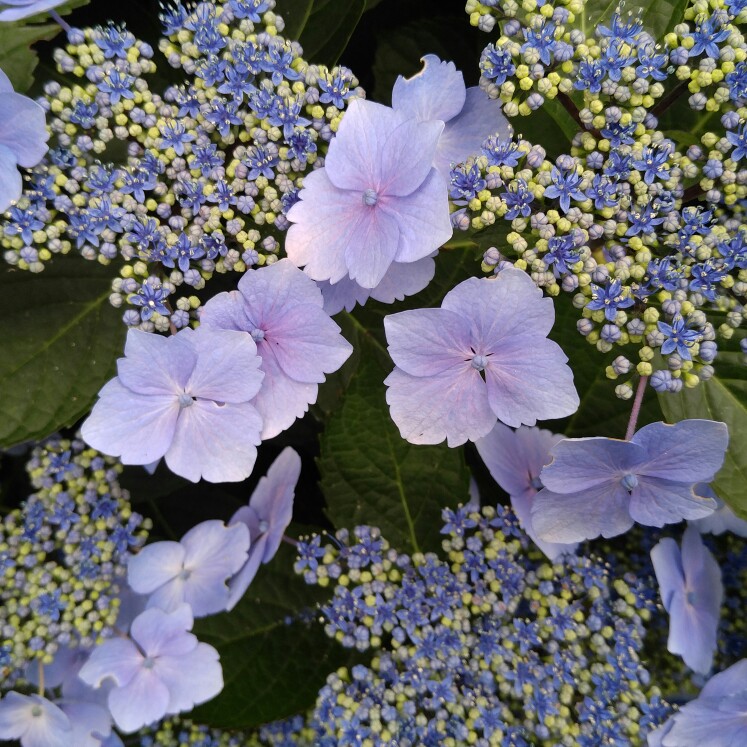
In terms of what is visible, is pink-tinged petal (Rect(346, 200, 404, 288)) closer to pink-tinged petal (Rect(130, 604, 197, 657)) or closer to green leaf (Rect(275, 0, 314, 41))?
A: green leaf (Rect(275, 0, 314, 41))

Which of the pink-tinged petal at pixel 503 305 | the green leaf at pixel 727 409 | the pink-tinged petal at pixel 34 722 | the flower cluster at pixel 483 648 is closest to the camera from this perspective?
the pink-tinged petal at pixel 503 305

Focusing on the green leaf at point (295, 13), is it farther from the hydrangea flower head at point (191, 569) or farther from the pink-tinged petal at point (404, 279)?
the hydrangea flower head at point (191, 569)

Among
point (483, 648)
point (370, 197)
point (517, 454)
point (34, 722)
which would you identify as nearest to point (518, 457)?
point (517, 454)

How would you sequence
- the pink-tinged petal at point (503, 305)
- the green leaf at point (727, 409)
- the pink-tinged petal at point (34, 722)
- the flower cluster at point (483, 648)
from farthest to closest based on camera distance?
the pink-tinged petal at point (34, 722), the flower cluster at point (483, 648), the green leaf at point (727, 409), the pink-tinged petal at point (503, 305)

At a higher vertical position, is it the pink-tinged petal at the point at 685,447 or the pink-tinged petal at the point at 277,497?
the pink-tinged petal at the point at 685,447

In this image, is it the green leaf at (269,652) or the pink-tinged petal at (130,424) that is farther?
the green leaf at (269,652)

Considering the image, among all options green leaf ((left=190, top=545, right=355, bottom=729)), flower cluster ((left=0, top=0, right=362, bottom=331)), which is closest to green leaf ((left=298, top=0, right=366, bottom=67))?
flower cluster ((left=0, top=0, right=362, bottom=331))

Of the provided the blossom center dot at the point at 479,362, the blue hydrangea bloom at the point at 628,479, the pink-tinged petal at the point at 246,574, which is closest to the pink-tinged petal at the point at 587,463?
the blue hydrangea bloom at the point at 628,479

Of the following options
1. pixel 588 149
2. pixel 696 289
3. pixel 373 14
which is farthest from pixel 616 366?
pixel 373 14
